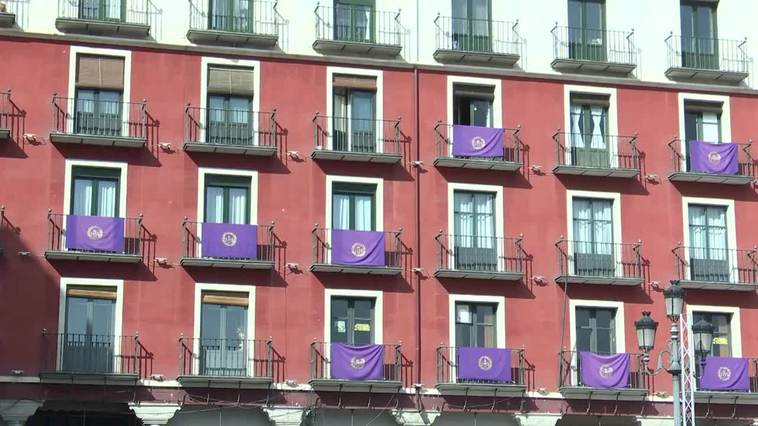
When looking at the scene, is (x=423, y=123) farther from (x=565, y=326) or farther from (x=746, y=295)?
(x=746, y=295)

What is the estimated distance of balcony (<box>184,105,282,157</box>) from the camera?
42625 mm

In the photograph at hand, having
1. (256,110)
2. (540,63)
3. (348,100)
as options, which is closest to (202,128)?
(256,110)

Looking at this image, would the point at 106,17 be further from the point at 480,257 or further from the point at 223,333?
the point at 480,257

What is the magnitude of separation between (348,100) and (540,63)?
601 centimetres

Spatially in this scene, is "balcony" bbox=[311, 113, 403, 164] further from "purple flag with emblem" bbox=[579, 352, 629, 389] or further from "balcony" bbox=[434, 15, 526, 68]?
"purple flag with emblem" bbox=[579, 352, 629, 389]

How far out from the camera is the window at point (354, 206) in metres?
43.6

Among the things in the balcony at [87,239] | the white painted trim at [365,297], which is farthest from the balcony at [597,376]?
the balcony at [87,239]

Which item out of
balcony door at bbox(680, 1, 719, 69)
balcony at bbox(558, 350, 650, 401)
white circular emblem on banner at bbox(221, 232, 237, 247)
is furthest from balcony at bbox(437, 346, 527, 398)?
balcony door at bbox(680, 1, 719, 69)

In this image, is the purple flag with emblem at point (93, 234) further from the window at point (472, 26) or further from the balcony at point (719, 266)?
the balcony at point (719, 266)

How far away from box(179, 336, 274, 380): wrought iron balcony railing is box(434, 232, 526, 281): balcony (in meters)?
5.56

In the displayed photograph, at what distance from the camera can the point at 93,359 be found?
40750mm

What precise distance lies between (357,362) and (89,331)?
24.1 ft

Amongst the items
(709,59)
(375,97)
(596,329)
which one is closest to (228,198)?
(375,97)

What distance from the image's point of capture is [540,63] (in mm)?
45688
